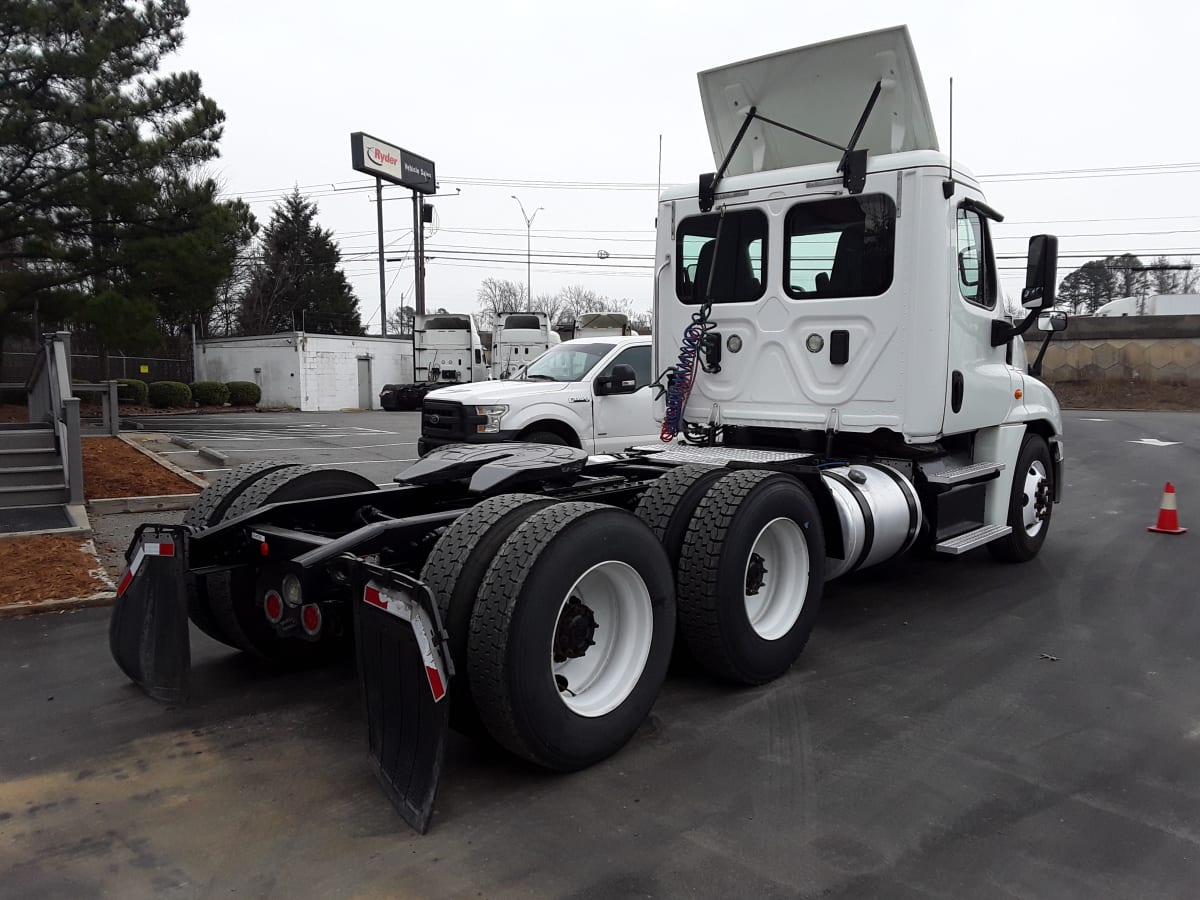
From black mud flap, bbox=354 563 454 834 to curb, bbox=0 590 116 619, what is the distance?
3456mm

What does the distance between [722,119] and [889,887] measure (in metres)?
5.24

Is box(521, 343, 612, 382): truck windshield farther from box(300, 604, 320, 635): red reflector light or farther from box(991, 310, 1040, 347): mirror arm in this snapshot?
box(300, 604, 320, 635): red reflector light

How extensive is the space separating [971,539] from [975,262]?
1.93 metres

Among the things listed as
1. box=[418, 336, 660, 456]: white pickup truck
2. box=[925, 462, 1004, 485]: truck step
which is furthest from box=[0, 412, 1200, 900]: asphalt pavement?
box=[418, 336, 660, 456]: white pickup truck

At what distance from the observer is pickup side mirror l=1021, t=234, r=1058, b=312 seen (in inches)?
233

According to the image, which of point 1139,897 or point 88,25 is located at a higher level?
point 88,25

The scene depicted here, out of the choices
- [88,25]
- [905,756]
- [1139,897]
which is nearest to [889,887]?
[1139,897]

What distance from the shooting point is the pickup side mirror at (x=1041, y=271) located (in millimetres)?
5914

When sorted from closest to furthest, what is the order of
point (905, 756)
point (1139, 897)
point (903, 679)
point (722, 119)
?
point (1139, 897)
point (905, 756)
point (903, 679)
point (722, 119)

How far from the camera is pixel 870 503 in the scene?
5.25 m

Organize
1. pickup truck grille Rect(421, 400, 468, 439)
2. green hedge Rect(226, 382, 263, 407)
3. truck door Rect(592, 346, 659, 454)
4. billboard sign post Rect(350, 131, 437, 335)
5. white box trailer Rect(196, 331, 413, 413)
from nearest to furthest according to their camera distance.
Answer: pickup truck grille Rect(421, 400, 468, 439) < truck door Rect(592, 346, 659, 454) < green hedge Rect(226, 382, 263, 407) < white box trailer Rect(196, 331, 413, 413) < billboard sign post Rect(350, 131, 437, 335)

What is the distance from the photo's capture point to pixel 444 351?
97.7ft

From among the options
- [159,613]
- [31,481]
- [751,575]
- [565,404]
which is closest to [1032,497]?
[751,575]

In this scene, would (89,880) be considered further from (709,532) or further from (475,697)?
(709,532)
